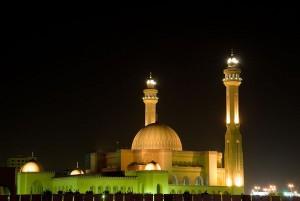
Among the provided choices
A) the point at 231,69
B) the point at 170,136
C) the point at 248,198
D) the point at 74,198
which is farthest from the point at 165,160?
the point at 74,198

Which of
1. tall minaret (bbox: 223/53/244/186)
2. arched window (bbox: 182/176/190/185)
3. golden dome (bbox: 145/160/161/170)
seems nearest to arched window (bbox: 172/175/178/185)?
arched window (bbox: 182/176/190/185)

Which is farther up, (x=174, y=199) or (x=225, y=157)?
(x=225, y=157)

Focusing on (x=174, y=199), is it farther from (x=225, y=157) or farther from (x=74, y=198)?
(x=225, y=157)

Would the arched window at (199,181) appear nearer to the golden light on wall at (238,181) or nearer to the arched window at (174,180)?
the arched window at (174,180)

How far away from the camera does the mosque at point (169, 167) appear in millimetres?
67500

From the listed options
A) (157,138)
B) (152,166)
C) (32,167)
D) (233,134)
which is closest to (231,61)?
(233,134)

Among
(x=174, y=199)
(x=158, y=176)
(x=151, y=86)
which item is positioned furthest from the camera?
(x=151, y=86)

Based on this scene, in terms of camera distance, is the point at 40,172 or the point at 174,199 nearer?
the point at 174,199

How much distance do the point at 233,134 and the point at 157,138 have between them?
7237 millimetres

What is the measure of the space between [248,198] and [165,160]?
15525 mm

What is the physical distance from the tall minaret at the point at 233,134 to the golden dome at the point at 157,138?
5.22 m

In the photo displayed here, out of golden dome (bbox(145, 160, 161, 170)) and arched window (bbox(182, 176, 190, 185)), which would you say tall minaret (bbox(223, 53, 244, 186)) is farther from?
golden dome (bbox(145, 160, 161, 170))

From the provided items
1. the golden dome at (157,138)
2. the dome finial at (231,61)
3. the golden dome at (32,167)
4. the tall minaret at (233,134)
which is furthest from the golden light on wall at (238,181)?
the golden dome at (32,167)

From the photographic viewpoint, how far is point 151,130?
2864 inches
